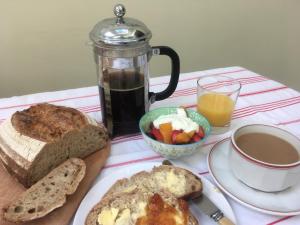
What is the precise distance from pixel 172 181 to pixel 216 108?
336 millimetres

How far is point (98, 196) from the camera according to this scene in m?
0.73

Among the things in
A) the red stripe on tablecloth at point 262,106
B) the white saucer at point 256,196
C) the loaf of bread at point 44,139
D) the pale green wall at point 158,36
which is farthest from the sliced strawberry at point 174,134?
the pale green wall at point 158,36

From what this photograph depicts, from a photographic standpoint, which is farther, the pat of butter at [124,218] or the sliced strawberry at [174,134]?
the sliced strawberry at [174,134]

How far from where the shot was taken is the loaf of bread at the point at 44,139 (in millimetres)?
785

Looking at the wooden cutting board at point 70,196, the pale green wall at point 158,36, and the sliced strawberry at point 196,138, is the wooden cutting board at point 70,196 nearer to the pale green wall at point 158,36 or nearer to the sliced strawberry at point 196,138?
the sliced strawberry at point 196,138

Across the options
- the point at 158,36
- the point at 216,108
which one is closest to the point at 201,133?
the point at 216,108

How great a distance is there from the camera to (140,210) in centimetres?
66

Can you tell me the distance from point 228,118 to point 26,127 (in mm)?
586

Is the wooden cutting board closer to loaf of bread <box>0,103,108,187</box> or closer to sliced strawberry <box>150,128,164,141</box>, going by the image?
loaf of bread <box>0,103,108,187</box>

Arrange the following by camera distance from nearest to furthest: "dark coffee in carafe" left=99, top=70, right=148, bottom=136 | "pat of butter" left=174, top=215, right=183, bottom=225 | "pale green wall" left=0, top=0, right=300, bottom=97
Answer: "pat of butter" left=174, top=215, right=183, bottom=225, "dark coffee in carafe" left=99, top=70, right=148, bottom=136, "pale green wall" left=0, top=0, right=300, bottom=97

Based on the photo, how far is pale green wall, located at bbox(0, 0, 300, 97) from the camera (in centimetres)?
171

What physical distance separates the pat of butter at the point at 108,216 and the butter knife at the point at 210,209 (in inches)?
6.9

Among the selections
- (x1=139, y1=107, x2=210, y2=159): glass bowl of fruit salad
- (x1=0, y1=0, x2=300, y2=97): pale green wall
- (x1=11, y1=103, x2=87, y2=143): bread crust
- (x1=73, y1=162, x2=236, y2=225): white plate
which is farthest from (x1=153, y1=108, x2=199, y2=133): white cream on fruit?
(x1=0, y1=0, x2=300, y2=97): pale green wall

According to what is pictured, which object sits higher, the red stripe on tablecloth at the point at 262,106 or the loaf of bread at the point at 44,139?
the loaf of bread at the point at 44,139
